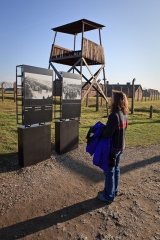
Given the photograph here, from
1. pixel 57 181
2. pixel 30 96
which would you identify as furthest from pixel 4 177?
pixel 30 96

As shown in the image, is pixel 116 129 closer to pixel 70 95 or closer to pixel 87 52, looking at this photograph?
pixel 70 95

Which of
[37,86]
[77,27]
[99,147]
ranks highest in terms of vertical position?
[77,27]

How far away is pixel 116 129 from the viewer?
3.79 metres

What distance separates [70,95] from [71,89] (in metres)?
0.22

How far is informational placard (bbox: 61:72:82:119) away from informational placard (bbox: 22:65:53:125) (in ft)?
2.39

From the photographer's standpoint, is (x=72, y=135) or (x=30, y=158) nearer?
(x=30, y=158)

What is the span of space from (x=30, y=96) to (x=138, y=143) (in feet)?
17.4

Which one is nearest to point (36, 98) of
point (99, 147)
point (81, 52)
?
point (99, 147)

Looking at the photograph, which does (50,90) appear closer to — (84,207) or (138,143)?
(84,207)

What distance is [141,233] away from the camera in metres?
3.23

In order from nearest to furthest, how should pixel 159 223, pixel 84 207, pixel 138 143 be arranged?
pixel 159 223
pixel 84 207
pixel 138 143

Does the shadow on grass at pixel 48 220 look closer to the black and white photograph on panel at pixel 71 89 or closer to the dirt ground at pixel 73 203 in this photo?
the dirt ground at pixel 73 203

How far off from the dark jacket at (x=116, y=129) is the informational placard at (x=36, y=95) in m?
2.66

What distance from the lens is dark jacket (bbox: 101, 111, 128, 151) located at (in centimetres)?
368
